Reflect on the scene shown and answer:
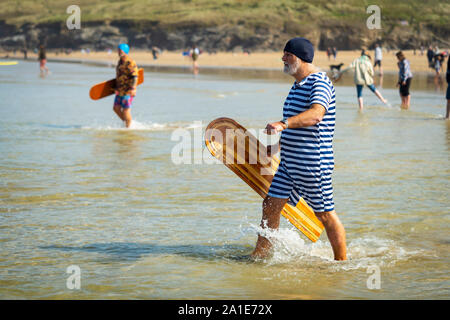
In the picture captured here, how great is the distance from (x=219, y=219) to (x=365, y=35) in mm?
109578

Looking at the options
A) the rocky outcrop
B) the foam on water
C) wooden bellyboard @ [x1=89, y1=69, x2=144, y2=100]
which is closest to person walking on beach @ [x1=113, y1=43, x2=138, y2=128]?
wooden bellyboard @ [x1=89, y1=69, x2=144, y2=100]

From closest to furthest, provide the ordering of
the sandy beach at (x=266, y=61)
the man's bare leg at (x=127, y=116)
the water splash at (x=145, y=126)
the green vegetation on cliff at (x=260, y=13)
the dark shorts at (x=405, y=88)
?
the man's bare leg at (x=127, y=116) < the water splash at (x=145, y=126) < the dark shorts at (x=405, y=88) < the sandy beach at (x=266, y=61) < the green vegetation on cliff at (x=260, y=13)

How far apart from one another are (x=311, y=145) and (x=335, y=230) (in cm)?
73

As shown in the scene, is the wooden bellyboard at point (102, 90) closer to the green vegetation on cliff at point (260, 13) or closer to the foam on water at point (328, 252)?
the foam on water at point (328, 252)

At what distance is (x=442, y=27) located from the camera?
118312 mm

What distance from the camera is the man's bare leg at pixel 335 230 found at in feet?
17.7

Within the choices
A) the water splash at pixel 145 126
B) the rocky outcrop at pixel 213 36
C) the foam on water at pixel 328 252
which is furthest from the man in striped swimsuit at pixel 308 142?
the rocky outcrop at pixel 213 36

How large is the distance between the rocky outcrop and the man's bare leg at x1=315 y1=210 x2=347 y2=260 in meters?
102

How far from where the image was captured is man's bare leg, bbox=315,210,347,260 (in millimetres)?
5395

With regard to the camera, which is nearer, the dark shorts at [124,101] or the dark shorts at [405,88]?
the dark shorts at [124,101]

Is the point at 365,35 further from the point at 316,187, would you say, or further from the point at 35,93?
the point at 316,187

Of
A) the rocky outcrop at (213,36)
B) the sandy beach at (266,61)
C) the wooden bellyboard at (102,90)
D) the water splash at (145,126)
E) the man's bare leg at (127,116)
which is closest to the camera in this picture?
the man's bare leg at (127,116)
